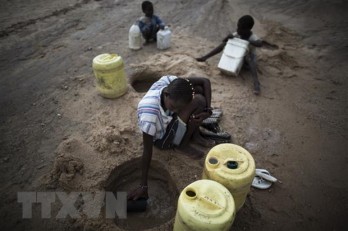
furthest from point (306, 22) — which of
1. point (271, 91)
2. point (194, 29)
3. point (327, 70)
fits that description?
point (271, 91)

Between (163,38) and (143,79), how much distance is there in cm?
104

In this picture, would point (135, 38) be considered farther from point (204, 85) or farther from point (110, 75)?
point (204, 85)

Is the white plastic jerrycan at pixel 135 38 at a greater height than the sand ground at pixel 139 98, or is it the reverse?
the white plastic jerrycan at pixel 135 38

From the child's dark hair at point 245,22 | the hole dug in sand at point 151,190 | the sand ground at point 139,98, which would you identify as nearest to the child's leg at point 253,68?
the sand ground at point 139,98

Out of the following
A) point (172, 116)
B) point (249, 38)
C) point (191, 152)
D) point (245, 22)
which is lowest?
point (191, 152)

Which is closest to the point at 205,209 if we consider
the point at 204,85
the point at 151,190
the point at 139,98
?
the point at 151,190

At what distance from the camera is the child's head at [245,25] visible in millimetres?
4340

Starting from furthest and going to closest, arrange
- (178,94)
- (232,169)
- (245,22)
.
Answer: (245,22)
(178,94)
(232,169)

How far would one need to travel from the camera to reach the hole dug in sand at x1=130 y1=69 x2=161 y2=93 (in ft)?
14.9

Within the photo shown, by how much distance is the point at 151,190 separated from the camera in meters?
3.04

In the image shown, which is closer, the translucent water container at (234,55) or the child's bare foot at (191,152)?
the child's bare foot at (191,152)

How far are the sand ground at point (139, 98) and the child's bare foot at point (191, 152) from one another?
0.30 ft

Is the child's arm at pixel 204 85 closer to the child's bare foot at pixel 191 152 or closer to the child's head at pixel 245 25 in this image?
the child's bare foot at pixel 191 152

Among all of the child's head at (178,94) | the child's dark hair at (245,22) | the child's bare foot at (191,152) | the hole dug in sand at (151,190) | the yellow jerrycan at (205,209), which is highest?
the child's dark hair at (245,22)
